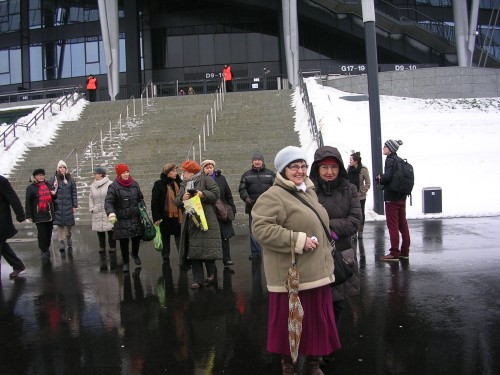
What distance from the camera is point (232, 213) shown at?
25.4 ft

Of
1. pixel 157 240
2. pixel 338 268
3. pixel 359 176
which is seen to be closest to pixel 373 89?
pixel 359 176

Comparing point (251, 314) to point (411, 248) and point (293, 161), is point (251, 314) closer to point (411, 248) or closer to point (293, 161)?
point (293, 161)

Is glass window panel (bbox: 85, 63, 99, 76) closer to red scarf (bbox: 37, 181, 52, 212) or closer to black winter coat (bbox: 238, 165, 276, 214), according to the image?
red scarf (bbox: 37, 181, 52, 212)

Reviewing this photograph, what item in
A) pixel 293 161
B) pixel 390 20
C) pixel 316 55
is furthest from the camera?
pixel 316 55

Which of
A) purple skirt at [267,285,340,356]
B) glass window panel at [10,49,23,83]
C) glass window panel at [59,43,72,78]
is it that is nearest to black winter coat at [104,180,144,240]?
purple skirt at [267,285,340,356]

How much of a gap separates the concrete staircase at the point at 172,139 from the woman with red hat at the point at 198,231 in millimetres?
5487

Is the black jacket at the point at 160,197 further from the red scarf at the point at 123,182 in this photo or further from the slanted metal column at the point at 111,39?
the slanted metal column at the point at 111,39

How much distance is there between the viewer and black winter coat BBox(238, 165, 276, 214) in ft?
27.7

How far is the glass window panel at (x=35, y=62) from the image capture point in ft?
143

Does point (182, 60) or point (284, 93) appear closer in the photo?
point (284, 93)

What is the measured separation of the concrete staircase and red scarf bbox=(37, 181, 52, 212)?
4.44 metres

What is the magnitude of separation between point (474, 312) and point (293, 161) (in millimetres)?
3026

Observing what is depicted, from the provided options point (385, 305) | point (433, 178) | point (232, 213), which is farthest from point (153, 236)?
point (433, 178)

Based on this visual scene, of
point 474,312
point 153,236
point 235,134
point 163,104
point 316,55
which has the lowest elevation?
point 474,312
